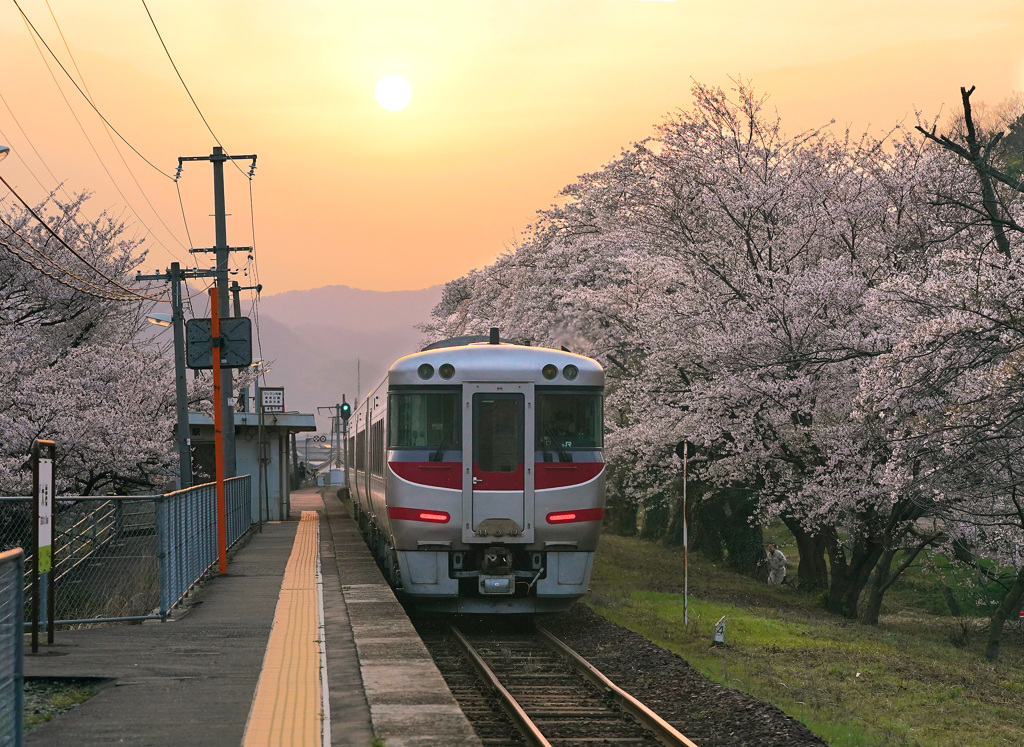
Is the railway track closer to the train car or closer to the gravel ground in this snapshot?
the gravel ground

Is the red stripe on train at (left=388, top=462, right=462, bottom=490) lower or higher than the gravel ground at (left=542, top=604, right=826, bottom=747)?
higher

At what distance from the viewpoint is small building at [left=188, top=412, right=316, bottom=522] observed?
1379 inches

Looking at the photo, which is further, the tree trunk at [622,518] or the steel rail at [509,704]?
the tree trunk at [622,518]

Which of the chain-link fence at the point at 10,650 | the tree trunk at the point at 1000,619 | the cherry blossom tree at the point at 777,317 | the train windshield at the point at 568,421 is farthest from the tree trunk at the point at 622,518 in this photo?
the chain-link fence at the point at 10,650

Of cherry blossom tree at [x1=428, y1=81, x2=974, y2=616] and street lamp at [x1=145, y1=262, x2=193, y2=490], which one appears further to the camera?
street lamp at [x1=145, y1=262, x2=193, y2=490]

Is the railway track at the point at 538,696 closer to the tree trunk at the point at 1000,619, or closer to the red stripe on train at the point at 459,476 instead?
the red stripe on train at the point at 459,476

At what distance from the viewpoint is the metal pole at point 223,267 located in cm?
2711

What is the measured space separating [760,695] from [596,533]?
11.2ft

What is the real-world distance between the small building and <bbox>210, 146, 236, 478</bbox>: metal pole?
19.6 ft

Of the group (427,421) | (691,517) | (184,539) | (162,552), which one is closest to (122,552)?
(184,539)

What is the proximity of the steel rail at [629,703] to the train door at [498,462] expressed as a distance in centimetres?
144

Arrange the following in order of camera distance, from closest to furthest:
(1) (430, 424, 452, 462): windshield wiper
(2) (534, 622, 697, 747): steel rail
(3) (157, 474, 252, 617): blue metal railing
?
1. (2) (534, 622, 697, 747): steel rail
2. (3) (157, 474, 252, 617): blue metal railing
3. (1) (430, 424, 452, 462): windshield wiper

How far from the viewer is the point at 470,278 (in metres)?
58.4

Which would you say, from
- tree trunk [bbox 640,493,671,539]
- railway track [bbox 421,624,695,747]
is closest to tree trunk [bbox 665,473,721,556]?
tree trunk [bbox 640,493,671,539]
